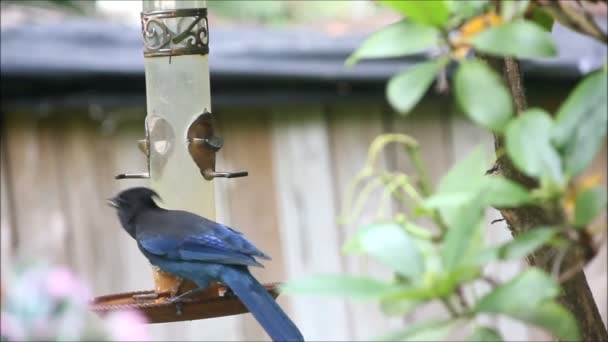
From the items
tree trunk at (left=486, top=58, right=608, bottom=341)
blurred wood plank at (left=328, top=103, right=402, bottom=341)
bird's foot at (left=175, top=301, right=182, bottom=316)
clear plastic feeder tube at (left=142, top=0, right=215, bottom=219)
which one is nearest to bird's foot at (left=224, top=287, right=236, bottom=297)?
bird's foot at (left=175, top=301, right=182, bottom=316)

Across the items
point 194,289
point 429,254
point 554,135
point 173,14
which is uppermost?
point 173,14

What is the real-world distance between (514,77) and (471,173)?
30.2 inches

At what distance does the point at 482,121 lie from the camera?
4.08 ft

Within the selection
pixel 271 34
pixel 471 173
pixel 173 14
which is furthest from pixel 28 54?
pixel 471 173

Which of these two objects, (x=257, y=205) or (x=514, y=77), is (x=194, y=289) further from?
(x=257, y=205)

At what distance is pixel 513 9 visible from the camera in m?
1.31

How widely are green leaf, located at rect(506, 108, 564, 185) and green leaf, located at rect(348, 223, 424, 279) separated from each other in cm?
13

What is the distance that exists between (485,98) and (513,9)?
0.12 m

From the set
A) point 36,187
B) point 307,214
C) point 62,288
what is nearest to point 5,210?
point 36,187

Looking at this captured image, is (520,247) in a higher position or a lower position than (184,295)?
higher

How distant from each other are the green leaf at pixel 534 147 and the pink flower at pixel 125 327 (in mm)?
1284

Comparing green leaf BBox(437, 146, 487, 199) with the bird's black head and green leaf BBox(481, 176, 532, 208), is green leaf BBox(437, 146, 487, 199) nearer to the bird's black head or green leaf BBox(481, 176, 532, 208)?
green leaf BBox(481, 176, 532, 208)

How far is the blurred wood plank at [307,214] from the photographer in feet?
16.5

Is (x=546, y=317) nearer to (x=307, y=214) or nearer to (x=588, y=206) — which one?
(x=588, y=206)
